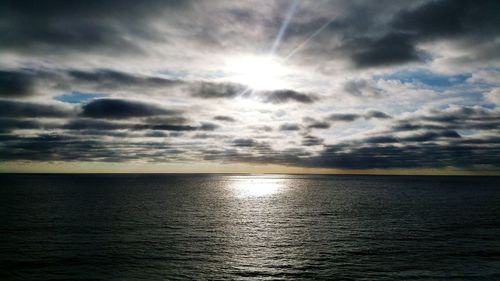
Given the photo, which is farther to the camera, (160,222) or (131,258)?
(160,222)

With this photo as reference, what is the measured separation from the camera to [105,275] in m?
39.7

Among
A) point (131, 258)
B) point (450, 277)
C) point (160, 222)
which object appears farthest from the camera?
point (160, 222)

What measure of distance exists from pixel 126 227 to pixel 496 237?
237ft

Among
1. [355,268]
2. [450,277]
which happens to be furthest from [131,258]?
[450,277]

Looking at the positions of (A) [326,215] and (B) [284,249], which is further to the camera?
(A) [326,215]

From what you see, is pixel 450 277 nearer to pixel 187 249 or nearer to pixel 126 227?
pixel 187 249

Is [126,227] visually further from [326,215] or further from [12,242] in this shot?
Result: [326,215]

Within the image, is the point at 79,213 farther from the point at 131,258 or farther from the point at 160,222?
the point at 131,258

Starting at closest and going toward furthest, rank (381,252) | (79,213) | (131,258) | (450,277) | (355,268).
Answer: (450,277) < (355,268) < (131,258) < (381,252) < (79,213)

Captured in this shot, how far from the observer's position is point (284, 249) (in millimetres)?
53219

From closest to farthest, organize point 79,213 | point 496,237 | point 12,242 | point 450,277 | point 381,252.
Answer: point 450,277, point 381,252, point 12,242, point 496,237, point 79,213

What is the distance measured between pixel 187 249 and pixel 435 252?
125 ft

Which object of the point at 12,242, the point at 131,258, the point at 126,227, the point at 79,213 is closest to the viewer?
the point at 131,258

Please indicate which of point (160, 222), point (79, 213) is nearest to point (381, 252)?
point (160, 222)
